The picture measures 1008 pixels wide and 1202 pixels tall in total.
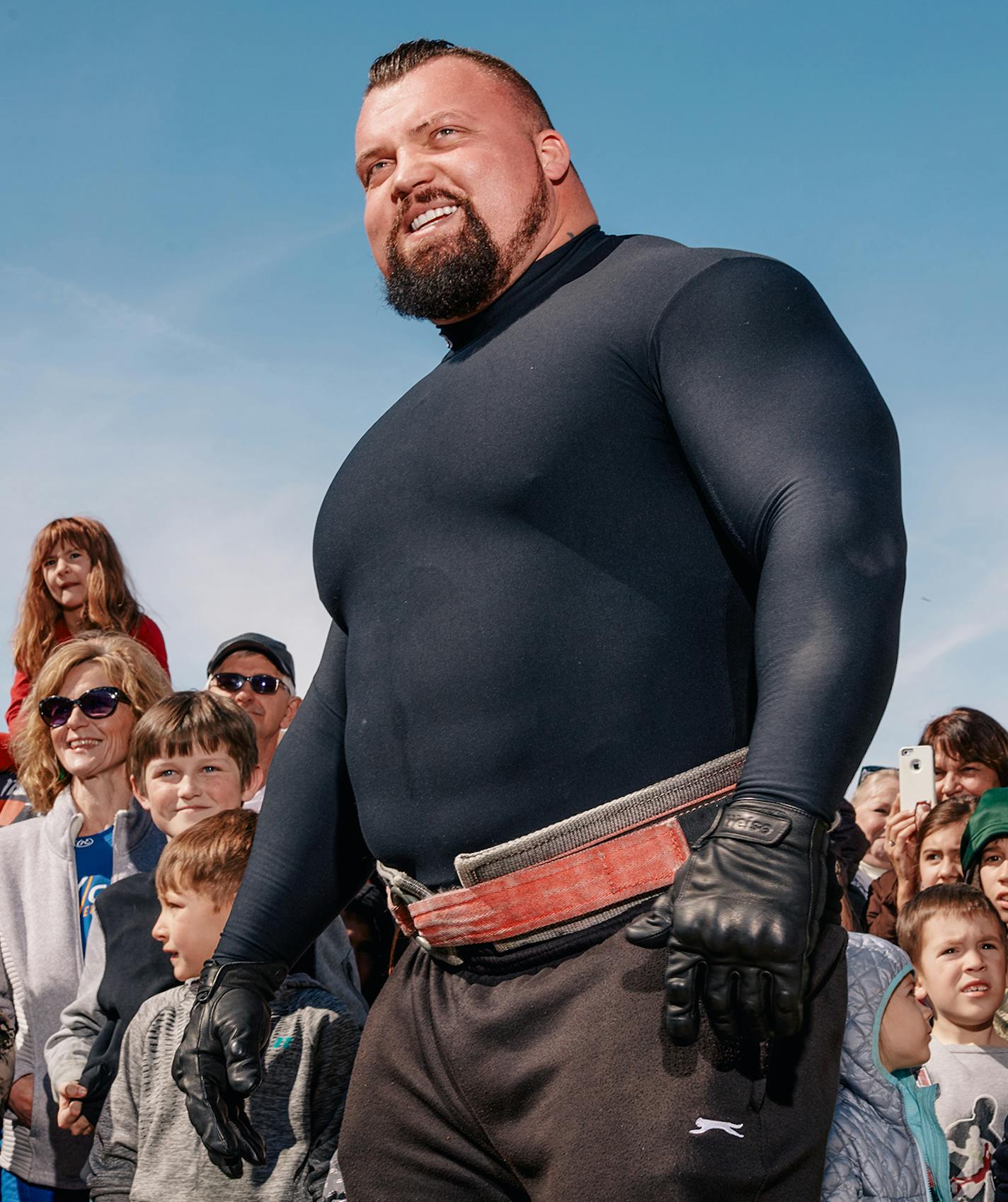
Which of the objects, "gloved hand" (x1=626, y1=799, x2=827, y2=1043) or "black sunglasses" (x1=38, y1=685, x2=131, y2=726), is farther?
"black sunglasses" (x1=38, y1=685, x2=131, y2=726)

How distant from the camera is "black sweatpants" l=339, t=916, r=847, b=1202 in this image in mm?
1598

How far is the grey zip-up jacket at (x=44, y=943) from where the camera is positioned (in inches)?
157

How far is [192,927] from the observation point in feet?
11.6

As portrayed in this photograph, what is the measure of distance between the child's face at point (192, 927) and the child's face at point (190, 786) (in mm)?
680

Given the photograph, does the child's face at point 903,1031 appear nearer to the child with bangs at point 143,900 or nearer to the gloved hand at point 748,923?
the gloved hand at point 748,923

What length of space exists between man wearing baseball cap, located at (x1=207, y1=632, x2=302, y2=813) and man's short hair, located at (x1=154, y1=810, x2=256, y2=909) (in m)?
1.95

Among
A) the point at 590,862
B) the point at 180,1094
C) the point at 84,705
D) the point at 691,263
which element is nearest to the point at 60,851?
the point at 84,705

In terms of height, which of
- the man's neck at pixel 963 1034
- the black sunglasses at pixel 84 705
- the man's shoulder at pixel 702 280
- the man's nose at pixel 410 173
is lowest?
the man's neck at pixel 963 1034

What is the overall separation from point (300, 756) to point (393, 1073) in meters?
0.62

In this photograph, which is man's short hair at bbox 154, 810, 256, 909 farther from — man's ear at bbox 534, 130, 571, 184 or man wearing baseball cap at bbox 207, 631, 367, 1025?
man's ear at bbox 534, 130, 571, 184

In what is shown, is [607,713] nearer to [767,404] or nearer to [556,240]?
[767,404]

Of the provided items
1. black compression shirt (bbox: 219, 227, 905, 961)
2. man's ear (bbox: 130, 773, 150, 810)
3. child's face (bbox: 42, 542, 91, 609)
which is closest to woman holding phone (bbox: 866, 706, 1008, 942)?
man's ear (bbox: 130, 773, 150, 810)

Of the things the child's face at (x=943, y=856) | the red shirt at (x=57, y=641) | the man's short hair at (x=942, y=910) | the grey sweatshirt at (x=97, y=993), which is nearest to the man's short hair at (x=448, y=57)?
the grey sweatshirt at (x=97, y=993)

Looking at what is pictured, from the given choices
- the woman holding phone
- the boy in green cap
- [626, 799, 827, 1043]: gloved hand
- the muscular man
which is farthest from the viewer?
the woman holding phone
